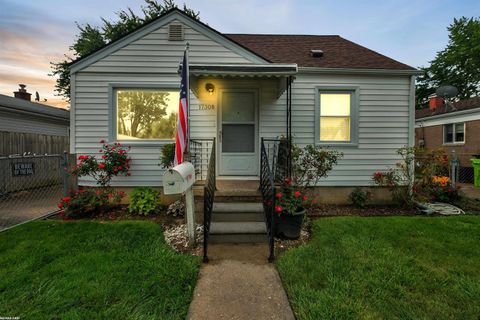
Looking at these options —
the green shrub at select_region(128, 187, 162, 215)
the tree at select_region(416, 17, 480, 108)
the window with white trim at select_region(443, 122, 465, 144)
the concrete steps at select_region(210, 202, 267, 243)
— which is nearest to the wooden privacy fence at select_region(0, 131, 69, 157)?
the green shrub at select_region(128, 187, 162, 215)

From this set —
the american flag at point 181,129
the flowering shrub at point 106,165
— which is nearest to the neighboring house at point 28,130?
the flowering shrub at point 106,165

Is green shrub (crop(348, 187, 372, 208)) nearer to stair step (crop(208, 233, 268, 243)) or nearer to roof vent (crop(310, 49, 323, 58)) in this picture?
stair step (crop(208, 233, 268, 243))

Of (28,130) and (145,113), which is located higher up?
(145,113)

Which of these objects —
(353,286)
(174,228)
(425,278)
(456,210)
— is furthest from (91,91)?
(456,210)

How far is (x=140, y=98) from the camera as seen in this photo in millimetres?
5727

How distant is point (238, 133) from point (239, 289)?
155 inches

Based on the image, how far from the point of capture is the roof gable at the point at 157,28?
5.50m

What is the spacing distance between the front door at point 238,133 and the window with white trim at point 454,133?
1274 cm

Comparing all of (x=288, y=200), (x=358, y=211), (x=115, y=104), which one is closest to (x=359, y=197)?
(x=358, y=211)

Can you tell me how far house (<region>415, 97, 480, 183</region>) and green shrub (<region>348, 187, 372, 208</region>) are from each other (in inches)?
292

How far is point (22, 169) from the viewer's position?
4426 millimetres

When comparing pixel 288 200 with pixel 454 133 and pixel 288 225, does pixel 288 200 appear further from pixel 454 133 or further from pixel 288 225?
pixel 454 133

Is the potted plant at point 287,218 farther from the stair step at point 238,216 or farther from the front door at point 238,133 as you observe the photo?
the front door at point 238,133

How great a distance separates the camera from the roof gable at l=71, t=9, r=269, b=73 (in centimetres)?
550
